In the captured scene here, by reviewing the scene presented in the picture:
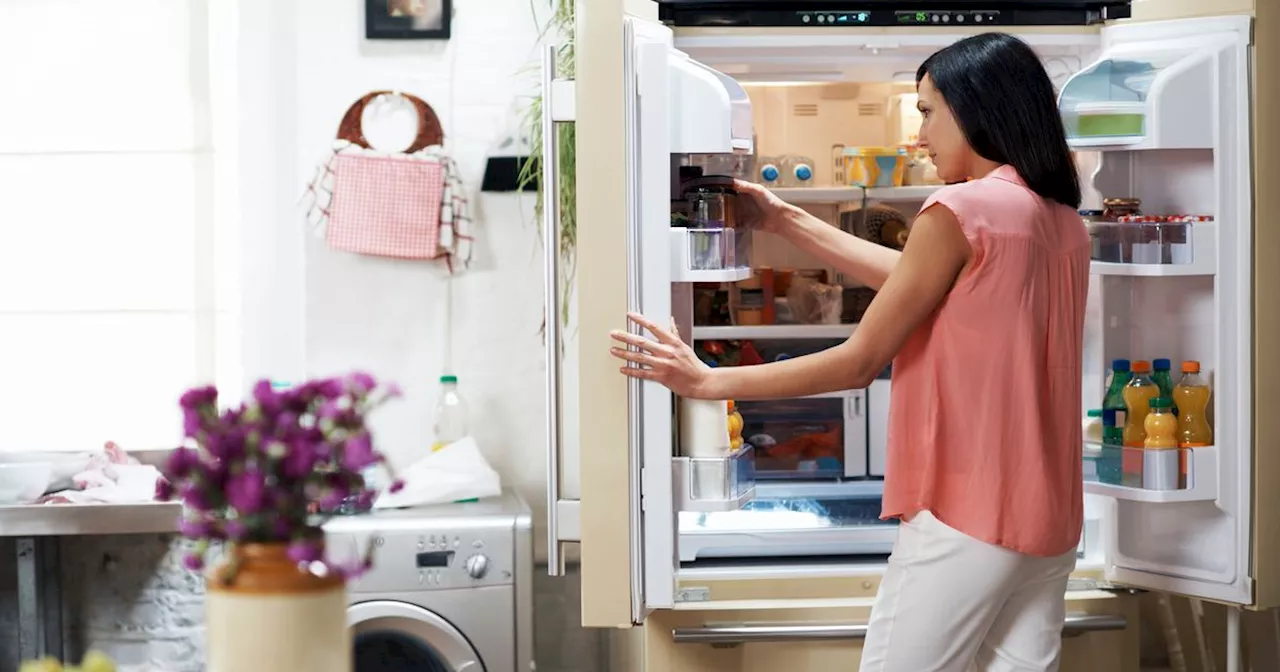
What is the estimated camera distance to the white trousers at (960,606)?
1877 mm

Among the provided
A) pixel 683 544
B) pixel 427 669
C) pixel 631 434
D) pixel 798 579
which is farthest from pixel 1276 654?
pixel 427 669

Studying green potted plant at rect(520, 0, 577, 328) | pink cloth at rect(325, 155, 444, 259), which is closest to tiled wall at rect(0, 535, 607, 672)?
pink cloth at rect(325, 155, 444, 259)

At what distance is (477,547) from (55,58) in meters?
1.76

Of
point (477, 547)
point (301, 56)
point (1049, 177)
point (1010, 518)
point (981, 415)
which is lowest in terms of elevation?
point (477, 547)

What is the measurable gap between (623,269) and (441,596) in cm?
110

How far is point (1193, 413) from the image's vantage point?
238 cm

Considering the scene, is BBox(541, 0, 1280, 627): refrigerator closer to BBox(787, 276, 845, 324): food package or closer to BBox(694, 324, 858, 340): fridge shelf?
BBox(694, 324, 858, 340): fridge shelf

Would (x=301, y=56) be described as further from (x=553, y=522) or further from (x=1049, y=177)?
(x=1049, y=177)

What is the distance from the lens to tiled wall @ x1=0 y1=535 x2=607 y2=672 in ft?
10.9

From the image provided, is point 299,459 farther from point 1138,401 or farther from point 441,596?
point 441,596

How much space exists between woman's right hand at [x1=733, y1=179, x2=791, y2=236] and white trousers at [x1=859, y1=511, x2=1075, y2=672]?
2.19 ft

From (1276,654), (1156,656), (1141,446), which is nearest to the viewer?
(1141,446)

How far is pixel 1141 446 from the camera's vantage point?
7.79ft

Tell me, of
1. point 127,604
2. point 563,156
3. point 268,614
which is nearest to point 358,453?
point 268,614
